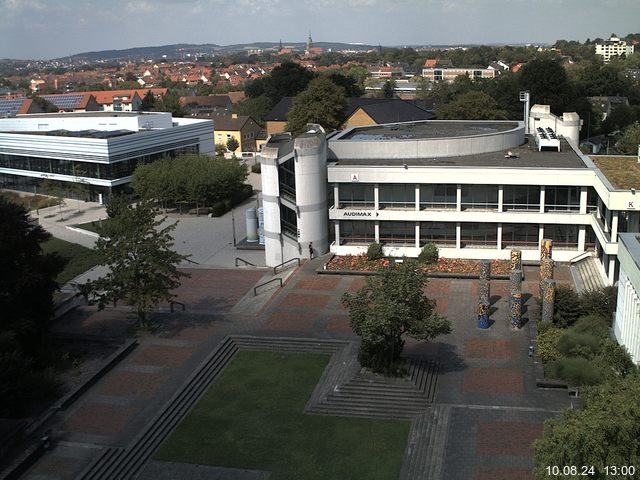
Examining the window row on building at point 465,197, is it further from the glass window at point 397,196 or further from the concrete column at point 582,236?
the concrete column at point 582,236

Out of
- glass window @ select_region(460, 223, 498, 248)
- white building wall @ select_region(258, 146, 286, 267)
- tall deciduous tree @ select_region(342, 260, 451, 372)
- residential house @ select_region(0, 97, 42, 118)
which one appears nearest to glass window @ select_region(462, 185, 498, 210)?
glass window @ select_region(460, 223, 498, 248)

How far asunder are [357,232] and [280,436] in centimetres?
2072

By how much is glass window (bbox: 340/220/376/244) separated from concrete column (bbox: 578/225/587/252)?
37.8ft

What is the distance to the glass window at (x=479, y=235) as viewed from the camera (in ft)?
136

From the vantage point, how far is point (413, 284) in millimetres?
26156

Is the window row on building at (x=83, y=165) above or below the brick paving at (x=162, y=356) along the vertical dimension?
above

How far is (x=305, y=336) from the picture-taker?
31500 millimetres

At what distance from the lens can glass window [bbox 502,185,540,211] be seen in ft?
133

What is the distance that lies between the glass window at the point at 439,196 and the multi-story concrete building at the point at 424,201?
58 millimetres

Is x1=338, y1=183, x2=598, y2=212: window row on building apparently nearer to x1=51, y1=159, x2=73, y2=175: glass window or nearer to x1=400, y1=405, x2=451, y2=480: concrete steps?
x1=400, y1=405, x2=451, y2=480: concrete steps

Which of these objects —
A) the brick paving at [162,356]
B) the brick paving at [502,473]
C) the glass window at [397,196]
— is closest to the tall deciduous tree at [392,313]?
the brick paving at [502,473]

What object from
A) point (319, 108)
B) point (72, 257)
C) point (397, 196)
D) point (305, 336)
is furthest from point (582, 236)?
point (319, 108)

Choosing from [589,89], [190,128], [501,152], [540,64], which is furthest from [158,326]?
[589,89]

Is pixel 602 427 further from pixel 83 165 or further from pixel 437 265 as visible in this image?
pixel 83 165
